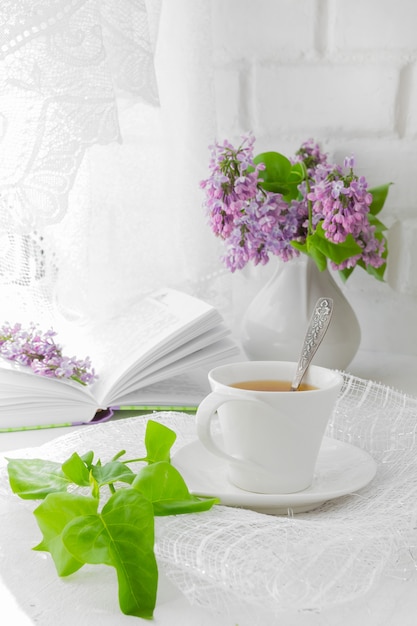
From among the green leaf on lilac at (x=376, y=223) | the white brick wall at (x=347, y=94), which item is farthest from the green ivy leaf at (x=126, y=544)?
the white brick wall at (x=347, y=94)

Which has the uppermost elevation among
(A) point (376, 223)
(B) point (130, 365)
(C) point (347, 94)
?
(C) point (347, 94)

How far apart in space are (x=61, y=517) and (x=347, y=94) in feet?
2.76

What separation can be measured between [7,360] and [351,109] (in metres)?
0.60

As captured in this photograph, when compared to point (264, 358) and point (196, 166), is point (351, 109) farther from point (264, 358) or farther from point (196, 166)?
point (264, 358)

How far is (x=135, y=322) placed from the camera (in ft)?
3.62

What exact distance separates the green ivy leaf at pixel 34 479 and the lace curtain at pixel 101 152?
1.11ft

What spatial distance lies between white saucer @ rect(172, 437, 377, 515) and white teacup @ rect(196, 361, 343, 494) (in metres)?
0.02

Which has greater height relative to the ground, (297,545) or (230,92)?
(230,92)

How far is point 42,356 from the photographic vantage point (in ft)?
3.22

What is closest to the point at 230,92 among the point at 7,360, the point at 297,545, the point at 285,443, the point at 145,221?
the point at 145,221

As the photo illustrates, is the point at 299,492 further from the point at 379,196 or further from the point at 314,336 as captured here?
the point at 379,196

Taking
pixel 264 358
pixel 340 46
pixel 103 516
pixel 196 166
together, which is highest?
pixel 340 46

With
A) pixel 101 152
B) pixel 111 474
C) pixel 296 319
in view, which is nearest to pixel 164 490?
pixel 111 474

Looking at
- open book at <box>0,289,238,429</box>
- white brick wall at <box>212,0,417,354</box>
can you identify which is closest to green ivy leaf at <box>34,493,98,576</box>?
open book at <box>0,289,238,429</box>
